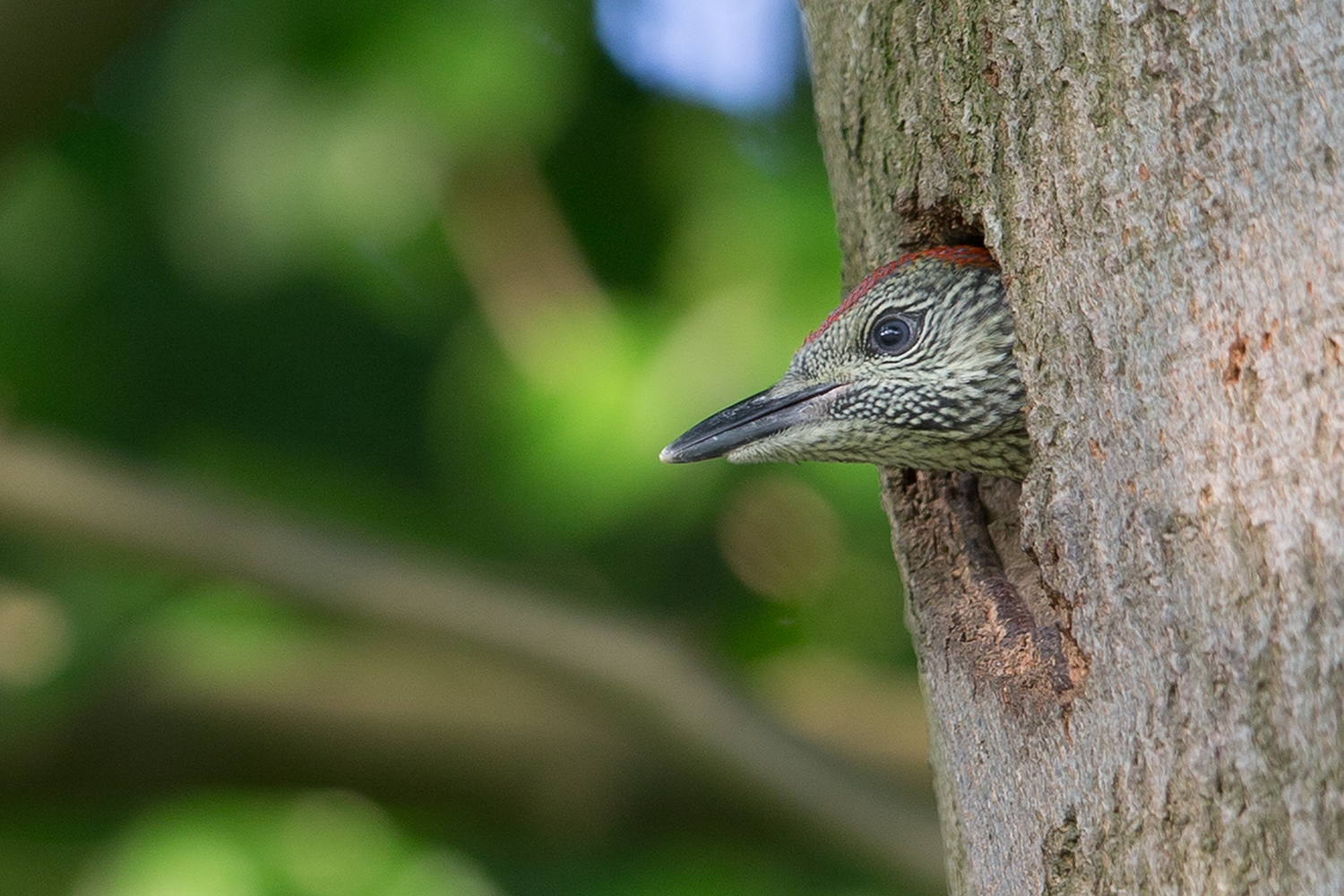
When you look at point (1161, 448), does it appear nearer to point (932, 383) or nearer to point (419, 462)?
point (932, 383)

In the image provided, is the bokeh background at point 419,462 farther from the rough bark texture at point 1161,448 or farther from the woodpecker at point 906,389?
the rough bark texture at point 1161,448

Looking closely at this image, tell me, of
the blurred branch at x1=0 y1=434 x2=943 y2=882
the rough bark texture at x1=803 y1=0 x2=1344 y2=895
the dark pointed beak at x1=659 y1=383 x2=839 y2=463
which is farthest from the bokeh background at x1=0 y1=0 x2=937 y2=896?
the rough bark texture at x1=803 y1=0 x2=1344 y2=895

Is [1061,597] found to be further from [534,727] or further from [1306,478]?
[534,727]

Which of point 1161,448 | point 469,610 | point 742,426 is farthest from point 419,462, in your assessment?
point 1161,448

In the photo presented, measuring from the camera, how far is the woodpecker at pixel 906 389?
8.37 feet

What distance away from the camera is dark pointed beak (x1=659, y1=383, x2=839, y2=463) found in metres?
2.76

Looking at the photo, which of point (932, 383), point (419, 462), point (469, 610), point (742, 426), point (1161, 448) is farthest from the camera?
point (419, 462)

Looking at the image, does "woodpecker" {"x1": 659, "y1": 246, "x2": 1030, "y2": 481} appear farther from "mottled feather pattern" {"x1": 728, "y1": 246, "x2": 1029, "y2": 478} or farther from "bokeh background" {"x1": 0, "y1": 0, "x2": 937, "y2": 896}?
"bokeh background" {"x1": 0, "y1": 0, "x2": 937, "y2": 896}

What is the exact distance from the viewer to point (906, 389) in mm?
2645

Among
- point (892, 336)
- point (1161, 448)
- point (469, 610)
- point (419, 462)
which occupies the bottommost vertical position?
point (1161, 448)

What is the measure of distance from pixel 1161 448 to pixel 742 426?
110 cm

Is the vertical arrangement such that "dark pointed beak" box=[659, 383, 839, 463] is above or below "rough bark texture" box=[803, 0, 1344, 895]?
above

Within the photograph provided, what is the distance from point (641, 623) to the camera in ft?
17.8

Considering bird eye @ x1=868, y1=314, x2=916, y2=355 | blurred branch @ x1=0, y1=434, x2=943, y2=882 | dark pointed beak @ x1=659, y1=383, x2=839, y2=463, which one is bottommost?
dark pointed beak @ x1=659, y1=383, x2=839, y2=463
